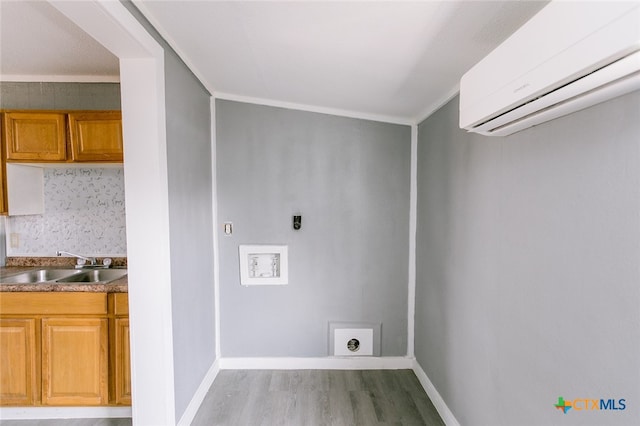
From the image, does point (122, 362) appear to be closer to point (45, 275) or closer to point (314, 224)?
point (45, 275)

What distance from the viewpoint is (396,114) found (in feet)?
8.80

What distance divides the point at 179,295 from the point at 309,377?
1.45 meters

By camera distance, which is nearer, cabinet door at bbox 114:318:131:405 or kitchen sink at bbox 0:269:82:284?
cabinet door at bbox 114:318:131:405

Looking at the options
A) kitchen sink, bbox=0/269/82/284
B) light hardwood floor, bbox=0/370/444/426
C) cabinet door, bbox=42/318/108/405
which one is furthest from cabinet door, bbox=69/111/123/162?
light hardwood floor, bbox=0/370/444/426

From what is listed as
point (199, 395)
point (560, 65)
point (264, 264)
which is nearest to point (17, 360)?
point (199, 395)

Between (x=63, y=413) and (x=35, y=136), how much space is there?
2.03m

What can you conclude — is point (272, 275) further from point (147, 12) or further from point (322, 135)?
point (147, 12)

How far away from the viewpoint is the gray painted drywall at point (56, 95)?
2396 millimetres

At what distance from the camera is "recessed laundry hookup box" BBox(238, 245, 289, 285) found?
2.79 metres

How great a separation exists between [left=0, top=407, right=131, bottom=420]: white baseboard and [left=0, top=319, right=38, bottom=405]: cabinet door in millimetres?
108

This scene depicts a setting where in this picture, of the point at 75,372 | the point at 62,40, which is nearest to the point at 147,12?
the point at 62,40

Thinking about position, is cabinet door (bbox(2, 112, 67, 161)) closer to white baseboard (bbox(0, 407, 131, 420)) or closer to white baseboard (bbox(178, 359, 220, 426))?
white baseboard (bbox(0, 407, 131, 420))

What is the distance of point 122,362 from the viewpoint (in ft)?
6.79

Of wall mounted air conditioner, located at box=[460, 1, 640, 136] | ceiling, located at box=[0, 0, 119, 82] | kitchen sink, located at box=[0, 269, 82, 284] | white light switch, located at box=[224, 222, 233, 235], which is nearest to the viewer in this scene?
wall mounted air conditioner, located at box=[460, 1, 640, 136]
